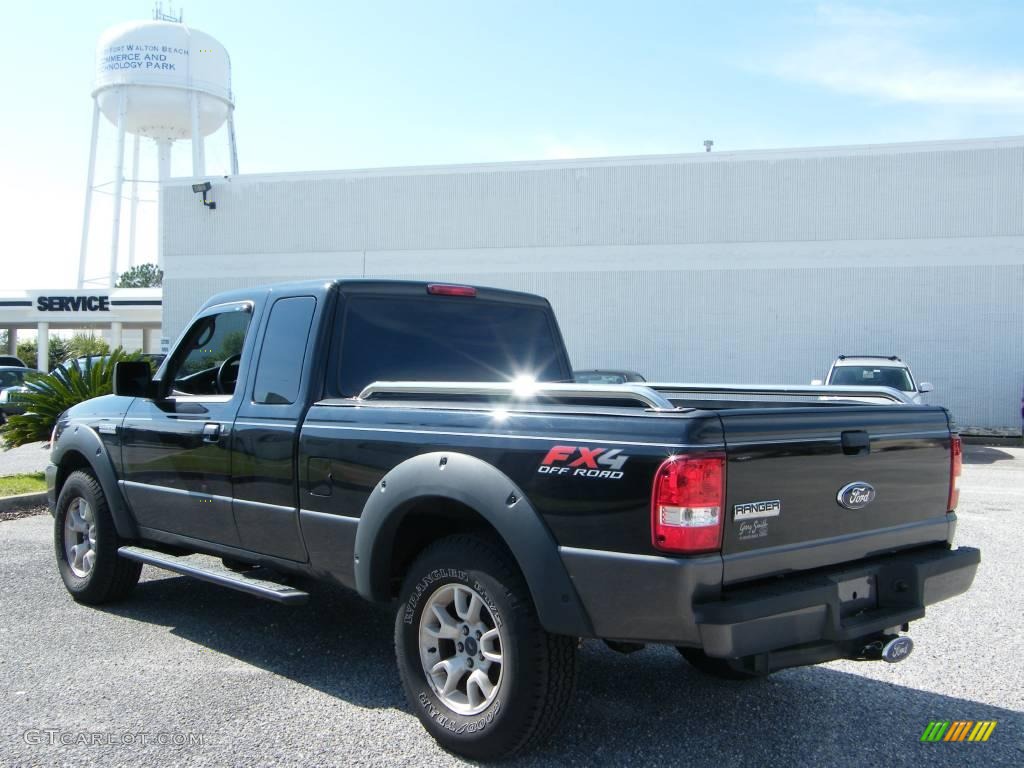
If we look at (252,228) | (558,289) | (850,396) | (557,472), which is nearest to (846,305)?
(558,289)

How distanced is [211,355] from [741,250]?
71.9 ft

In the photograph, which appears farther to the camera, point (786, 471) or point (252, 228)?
point (252, 228)

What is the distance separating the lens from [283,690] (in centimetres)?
468

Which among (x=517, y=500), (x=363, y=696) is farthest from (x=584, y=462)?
(x=363, y=696)

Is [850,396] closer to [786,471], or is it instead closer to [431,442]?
[786,471]

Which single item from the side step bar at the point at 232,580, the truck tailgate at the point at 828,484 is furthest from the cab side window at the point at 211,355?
the truck tailgate at the point at 828,484

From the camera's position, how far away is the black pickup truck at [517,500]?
3350 mm

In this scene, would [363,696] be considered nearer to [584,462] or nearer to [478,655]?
[478,655]

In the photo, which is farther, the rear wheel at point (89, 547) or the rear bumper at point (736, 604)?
the rear wheel at point (89, 547)

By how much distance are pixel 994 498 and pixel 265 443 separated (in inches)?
374

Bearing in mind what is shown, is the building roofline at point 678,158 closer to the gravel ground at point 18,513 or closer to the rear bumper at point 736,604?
the gravel ground at point 18,513

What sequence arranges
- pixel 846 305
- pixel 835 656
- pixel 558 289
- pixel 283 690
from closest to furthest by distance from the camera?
1. pixel 835 656
2. pixel 283 690
3. pixel 846 305
4. pixel 558 289

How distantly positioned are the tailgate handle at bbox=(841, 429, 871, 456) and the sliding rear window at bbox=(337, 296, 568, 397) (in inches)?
88.2

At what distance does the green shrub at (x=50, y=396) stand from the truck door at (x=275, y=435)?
7.12 metres
